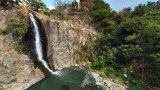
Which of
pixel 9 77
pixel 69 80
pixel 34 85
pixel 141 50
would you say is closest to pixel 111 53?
pixel 141 50

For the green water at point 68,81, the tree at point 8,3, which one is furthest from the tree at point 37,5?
the green water at point 68,81

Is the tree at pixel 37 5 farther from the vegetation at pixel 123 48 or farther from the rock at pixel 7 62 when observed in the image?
the rock at pixel 7 62

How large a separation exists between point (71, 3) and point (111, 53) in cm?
1058

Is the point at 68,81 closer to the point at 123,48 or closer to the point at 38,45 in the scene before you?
the point at 38,45

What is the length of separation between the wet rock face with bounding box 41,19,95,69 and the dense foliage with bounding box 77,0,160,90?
164cm

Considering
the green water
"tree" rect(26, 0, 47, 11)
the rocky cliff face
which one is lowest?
the green water

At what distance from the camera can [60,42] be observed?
79.1 feet

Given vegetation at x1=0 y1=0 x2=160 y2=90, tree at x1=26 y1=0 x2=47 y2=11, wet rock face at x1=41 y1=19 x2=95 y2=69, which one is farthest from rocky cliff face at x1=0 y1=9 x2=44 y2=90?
tree at x1=26 y1=0 x2=47 y2=11

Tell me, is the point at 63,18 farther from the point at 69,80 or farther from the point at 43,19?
the point at 69,80

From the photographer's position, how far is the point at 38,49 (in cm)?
2361

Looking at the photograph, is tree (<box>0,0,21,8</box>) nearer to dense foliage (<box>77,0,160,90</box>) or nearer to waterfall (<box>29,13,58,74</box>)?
waterfall (<box>29,13,58,74</box>)

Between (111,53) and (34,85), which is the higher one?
(111,53)

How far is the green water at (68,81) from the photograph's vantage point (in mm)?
21062

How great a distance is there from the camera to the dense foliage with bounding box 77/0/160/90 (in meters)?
21.6
